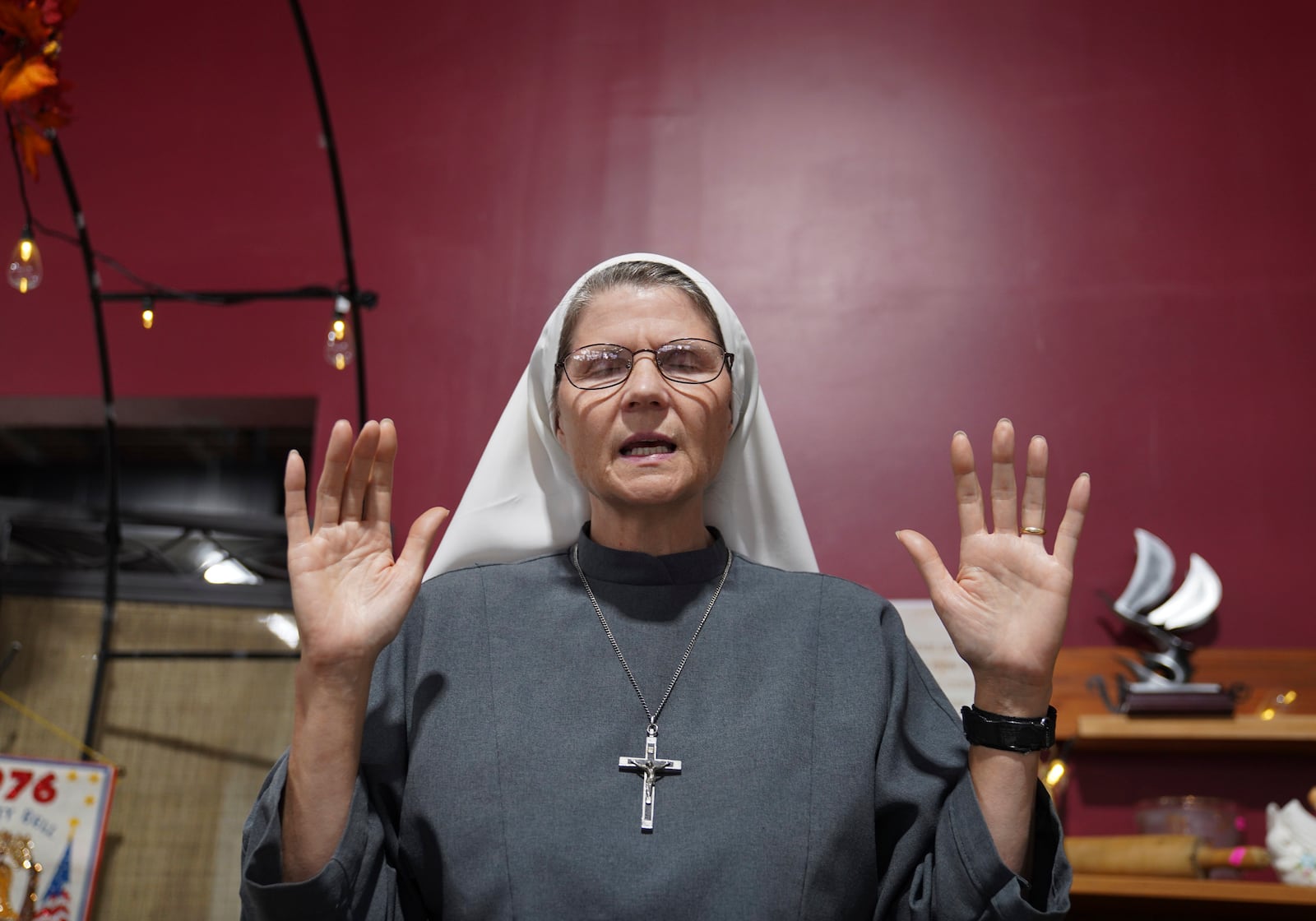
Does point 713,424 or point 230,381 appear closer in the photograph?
point 713,424

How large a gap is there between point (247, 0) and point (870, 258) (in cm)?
228

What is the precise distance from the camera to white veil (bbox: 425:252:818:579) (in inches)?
72.9

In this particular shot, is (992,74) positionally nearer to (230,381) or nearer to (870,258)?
(870,258)

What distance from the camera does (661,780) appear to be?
1486 mm

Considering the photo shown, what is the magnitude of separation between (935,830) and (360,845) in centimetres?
72

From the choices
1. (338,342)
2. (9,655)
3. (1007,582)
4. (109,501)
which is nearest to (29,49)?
(338,342)

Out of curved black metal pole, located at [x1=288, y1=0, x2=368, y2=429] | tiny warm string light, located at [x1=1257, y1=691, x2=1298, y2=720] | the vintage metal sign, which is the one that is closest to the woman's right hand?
curved black metal pole, located at [x1=288, y1=0, x2=368, y2=429]

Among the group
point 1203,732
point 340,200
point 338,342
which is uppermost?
point 340,200

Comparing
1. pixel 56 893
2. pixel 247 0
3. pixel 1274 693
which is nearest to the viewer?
pixel 56 893

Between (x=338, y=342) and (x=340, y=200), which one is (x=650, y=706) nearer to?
(x=338, y=342)

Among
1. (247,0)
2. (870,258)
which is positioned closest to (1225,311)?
(870,258)

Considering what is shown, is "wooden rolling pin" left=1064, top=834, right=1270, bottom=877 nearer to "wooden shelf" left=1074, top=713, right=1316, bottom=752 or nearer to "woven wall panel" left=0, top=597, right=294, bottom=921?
"wooden shelf" left=1074, top=713, right=1316, bottom=752

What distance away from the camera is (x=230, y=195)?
3744mm

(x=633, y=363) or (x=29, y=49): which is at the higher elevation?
(x=29, y=49)
